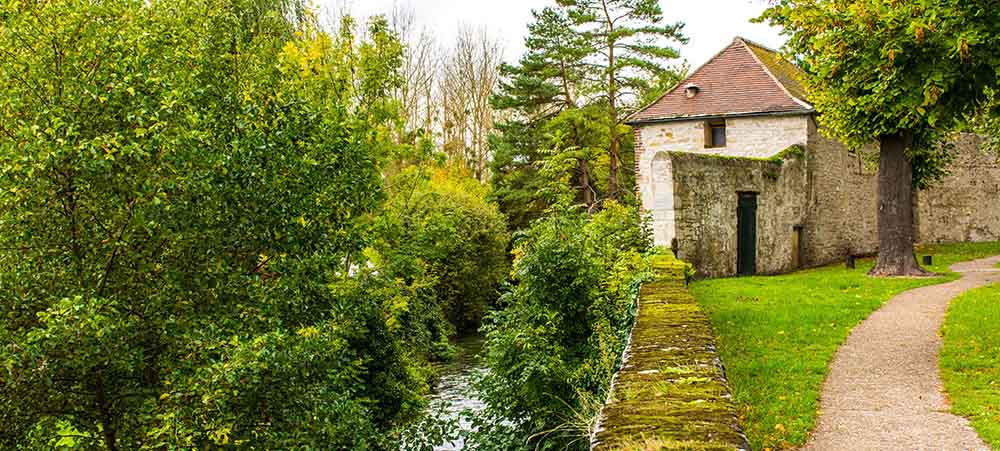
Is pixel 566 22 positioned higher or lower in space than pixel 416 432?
higher

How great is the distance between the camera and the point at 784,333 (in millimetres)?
10672

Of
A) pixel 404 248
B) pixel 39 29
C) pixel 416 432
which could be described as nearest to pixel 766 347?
pixel 416 432

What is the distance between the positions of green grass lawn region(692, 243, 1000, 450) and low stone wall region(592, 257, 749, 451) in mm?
981

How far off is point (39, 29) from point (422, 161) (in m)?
8.73

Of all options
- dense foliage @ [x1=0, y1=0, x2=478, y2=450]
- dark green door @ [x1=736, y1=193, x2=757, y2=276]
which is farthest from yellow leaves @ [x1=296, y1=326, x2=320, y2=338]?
dark green door @ [x1=736, y1=193, x2=757, y2=276]

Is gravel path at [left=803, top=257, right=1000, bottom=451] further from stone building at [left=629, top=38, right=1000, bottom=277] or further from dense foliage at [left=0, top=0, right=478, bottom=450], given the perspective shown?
stone building at [left=629, top=38, right=1000, bottom=277]

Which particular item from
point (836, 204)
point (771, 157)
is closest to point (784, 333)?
point (771, 157)

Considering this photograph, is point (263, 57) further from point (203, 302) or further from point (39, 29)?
point (203, 302)

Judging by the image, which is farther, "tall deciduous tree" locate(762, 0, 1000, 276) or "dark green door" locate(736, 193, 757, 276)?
"dark green door" locate(736, 193, 757, 276)

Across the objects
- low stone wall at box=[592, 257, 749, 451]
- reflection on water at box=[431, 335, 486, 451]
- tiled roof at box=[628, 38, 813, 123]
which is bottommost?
reflection on water at box=[431, 335, 486, 451]

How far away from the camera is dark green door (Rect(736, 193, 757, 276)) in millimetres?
18844

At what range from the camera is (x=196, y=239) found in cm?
806

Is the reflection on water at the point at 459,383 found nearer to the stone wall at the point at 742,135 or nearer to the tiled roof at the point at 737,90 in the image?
the stone wall at the point at 742,135

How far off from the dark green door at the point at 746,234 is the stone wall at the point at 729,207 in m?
0.20
